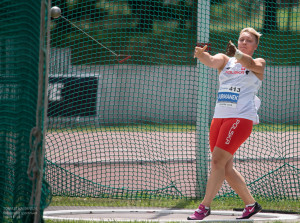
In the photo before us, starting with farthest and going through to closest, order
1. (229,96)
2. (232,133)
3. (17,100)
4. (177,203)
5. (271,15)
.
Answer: (271,15), (177,203), (229,96), (232,133), (17,100)

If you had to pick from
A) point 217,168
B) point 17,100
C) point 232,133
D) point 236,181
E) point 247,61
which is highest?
point 247,61

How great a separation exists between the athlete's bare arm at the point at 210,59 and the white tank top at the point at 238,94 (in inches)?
4.1

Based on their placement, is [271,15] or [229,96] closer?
[229,96]

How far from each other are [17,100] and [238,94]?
208cm

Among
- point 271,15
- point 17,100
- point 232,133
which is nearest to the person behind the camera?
point 17,100

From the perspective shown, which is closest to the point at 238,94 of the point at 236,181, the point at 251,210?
the point at 236,181

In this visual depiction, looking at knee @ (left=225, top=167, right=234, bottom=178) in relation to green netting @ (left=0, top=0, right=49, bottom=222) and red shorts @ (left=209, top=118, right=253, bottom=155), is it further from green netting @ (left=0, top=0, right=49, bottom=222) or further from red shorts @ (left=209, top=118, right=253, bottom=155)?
green netting @ (left=0, top=0, right=49, bottom=222)

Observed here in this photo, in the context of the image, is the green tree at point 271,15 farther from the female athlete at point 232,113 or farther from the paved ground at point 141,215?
the paved ground at point 141,215

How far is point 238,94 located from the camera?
4797 millimetres

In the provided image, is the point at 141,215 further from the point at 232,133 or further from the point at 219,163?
the point at 232,133

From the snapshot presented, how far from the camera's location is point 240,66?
489 centimetres

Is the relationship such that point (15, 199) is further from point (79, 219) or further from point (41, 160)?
point (79, 219)

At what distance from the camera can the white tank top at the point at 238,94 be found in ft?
15.7

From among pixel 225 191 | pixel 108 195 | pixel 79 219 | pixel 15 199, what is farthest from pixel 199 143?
pixel 15 199
